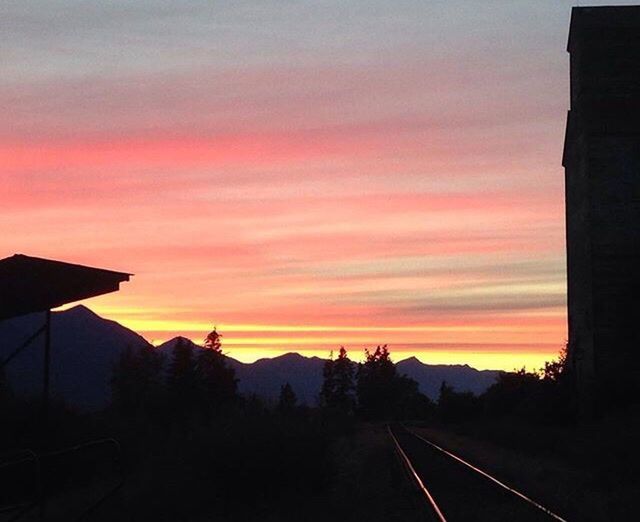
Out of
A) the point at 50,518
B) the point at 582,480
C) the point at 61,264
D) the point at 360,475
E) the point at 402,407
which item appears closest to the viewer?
the point at 61,264

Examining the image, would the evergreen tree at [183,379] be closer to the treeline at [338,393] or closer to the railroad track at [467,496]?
the treeline at [338,393]

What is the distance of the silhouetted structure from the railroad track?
18080mm

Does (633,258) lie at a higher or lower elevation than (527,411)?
higher

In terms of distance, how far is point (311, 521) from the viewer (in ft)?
58.2

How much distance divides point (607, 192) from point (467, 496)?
31859 mm

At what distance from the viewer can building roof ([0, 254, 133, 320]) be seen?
1526cm

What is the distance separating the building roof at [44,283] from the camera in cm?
1526

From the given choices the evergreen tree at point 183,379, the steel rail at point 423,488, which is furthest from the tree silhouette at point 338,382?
the steel rail at point 423,488

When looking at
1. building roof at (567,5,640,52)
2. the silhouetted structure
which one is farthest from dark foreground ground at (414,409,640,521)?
building roof at (567,5,640,52)

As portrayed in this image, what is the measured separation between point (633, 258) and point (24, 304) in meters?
37.3

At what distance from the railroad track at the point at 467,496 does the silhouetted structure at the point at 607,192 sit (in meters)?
18.1

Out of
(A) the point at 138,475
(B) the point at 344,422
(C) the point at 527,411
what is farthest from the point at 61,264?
(B) the point at 344,422

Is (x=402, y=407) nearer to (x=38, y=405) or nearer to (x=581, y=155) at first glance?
(x=581, y=155)

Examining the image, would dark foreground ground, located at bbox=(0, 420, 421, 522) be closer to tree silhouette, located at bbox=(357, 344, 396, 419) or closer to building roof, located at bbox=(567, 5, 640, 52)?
building roof, located at bbox=(567, 5, 640, 52)
